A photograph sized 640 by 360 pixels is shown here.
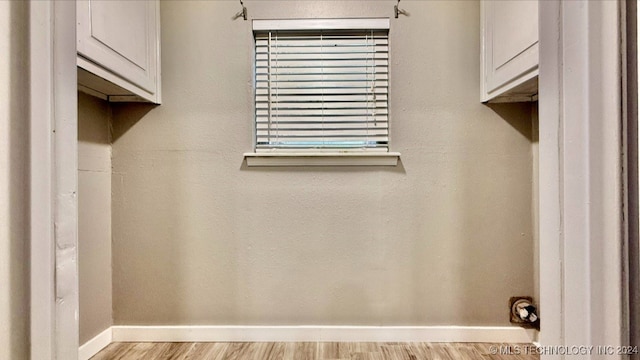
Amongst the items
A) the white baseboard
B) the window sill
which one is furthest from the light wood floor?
the window sill

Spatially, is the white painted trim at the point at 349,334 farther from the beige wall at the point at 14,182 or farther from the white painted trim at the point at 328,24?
the white painted trim at the point at 328,24

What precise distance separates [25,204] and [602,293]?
33.1 inches

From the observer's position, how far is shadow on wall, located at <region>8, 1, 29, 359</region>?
516 mm

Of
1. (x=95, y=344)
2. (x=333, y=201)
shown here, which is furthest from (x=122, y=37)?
(x=95, y=344)

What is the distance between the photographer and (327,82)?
6.40 ft

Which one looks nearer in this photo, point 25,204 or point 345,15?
point 25,204

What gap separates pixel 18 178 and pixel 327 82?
63.1 inches

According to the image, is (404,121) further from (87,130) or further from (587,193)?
(87,130)

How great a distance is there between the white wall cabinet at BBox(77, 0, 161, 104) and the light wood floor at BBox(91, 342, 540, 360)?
4.31 ft

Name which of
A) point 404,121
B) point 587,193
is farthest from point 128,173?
point 587,193

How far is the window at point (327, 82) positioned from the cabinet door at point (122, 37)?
54cm

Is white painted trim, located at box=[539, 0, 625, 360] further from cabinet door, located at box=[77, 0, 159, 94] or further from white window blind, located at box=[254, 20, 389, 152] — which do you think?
cabinet door, located at box=[77, 0, 159, 94]

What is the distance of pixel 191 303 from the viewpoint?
6.35 ft

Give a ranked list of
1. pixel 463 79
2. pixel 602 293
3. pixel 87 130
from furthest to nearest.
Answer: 1. pixel 463 79
2. pixel 87 130
3. pixel 602 293
